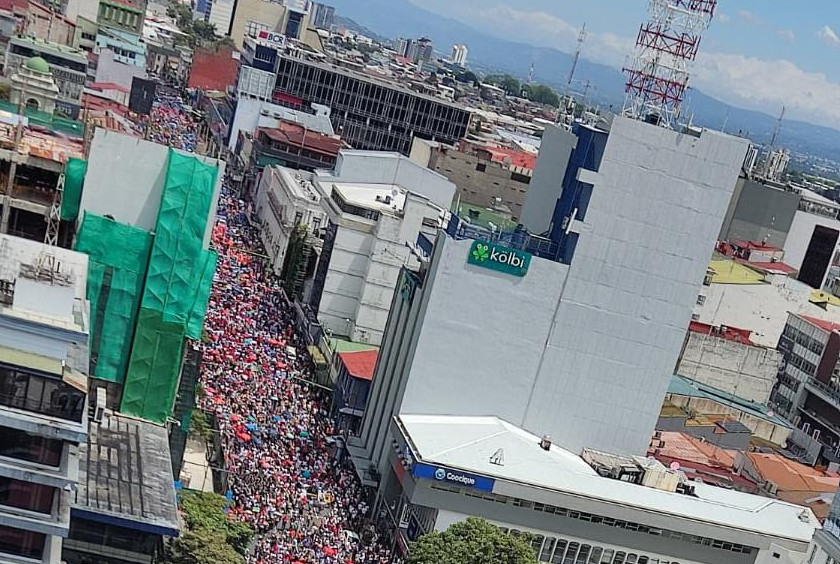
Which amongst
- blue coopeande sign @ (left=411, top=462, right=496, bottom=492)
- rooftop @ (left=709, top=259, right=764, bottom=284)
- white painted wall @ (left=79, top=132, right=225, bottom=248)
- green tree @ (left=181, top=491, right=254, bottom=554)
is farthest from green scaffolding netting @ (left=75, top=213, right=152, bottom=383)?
rooftop @ (left=709, top=259, right=764, bottom=284)

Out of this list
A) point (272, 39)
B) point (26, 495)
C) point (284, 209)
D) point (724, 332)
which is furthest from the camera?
point (272, 39)

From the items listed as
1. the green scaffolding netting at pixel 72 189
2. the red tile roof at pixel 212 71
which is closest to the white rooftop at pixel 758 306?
the green scaffolding netting at pixel 72 189

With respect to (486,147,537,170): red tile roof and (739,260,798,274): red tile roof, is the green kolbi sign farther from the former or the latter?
(486,147,537,170): red tile roof

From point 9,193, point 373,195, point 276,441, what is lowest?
point 276,441

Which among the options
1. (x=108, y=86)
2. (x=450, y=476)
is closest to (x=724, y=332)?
(x=450, y=476)

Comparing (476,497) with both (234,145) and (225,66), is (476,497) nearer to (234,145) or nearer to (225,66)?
(234,145)

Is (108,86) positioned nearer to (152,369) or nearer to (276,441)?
(276,441)
